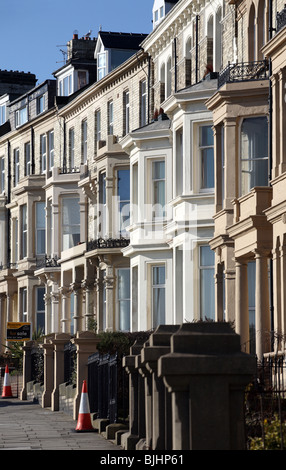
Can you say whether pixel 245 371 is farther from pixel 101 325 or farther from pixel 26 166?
pixel 26 166

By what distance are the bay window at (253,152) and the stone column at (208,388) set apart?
16.2 metres

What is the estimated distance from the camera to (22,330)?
35.2 m

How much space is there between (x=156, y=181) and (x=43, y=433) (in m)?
16.3

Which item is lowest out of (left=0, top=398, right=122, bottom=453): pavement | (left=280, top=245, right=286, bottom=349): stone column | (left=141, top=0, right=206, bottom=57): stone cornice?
(left=0, top=398, right=122, bottom=453): pavement

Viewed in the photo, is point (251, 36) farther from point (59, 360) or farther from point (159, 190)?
point (59, 360)

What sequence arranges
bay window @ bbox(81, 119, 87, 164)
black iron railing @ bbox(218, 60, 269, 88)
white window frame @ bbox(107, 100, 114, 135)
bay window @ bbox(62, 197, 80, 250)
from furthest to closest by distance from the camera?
bay window @ bbox(62, 197, 80, 250) → bay window @ bbox(81, 119, 87, 164) → white window frame @ bbox(107, 100, 114, 135) → black iron railing @ bbox(218, 60, 269, 88)

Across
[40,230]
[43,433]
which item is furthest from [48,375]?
[40,230]

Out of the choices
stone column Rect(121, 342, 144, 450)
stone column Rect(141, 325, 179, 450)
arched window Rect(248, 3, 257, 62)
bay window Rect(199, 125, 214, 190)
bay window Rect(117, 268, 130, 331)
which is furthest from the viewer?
bay window Rect(117, 268, 130, 331)

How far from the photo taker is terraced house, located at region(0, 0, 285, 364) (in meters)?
Result: 24.2

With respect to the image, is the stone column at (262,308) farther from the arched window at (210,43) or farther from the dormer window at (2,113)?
the dormer window at (2,113)

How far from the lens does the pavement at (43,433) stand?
1619cm

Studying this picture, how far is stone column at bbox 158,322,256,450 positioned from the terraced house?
11268 mm

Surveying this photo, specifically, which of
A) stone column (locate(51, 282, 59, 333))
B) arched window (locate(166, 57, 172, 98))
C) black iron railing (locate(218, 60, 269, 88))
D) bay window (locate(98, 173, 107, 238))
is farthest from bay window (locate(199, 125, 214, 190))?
stone column (locate(51, 282, 59, 333))

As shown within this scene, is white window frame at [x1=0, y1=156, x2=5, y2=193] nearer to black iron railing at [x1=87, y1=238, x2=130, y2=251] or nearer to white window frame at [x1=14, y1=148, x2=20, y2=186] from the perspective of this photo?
white window frame at [x1=14, y1=148, x2=20, y2=186]
